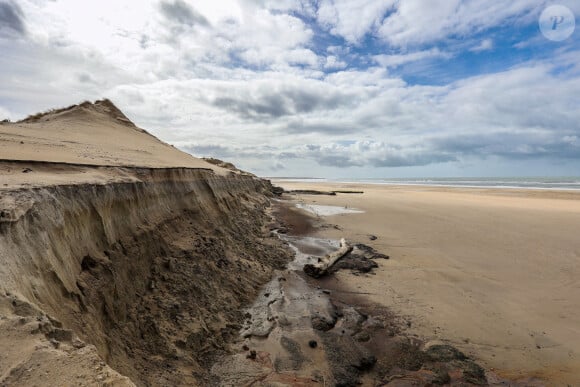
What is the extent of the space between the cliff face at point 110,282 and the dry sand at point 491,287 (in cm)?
365

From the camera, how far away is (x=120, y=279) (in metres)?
4.77

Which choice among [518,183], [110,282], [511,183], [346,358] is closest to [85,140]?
[110,282]

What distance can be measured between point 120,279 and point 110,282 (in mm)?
267

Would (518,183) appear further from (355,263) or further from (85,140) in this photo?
(85,140)

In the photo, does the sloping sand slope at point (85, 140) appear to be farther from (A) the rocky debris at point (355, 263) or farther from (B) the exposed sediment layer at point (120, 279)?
(A) the rocky debris at point (355, 263)

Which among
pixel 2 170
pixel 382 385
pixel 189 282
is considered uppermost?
pixel 2 170

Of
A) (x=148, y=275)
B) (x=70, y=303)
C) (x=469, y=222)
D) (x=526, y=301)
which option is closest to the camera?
(x=70, y=303)

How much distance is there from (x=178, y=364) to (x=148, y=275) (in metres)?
1.62

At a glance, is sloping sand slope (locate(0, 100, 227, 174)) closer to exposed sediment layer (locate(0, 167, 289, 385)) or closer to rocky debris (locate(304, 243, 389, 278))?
exposed sediment layer (locate(0, 167, 289, 385))

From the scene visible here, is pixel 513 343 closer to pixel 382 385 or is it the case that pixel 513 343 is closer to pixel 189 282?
pixel 382 385

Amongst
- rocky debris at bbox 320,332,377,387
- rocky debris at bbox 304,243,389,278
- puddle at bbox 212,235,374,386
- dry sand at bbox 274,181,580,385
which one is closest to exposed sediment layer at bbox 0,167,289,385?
puddle at bbox 212,235,374,386

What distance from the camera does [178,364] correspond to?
4516 millimetres

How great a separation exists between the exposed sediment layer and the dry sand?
3.66 metres

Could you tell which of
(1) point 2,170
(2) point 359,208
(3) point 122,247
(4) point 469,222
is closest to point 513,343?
(3) point 122,247
